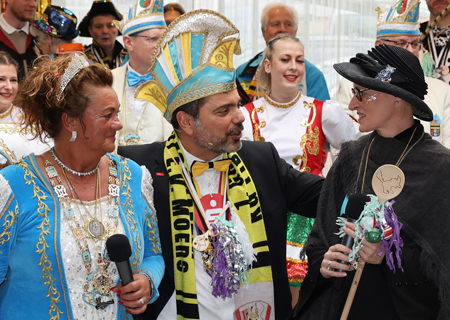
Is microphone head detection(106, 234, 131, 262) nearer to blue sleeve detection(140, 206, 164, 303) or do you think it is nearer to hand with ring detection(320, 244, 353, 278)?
blue sleeve detection(140, 206, 164, 303)

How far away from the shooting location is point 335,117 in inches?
165

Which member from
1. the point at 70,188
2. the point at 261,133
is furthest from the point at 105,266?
the point at 261,133

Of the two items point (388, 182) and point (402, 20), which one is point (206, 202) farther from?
point (402, 20)

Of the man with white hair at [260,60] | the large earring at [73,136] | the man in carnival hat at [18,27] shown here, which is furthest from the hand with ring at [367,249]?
the man in carnival hat at [18,27]

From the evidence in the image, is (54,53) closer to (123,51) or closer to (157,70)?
(123,51)

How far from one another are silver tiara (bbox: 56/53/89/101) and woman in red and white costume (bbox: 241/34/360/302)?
6.33 ft

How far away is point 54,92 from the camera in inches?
94.6

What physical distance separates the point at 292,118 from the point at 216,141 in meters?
1.47

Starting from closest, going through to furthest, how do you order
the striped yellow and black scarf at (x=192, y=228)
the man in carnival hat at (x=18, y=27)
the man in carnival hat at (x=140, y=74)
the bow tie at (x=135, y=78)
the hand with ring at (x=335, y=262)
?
1. the hand with ring at (x=335, y=262)
2. the striped yellow and black scarf at (x=192, y=228)
3. the man in carnival hat at (x=140, y=74)
4. the bow tie at (x=135, y=78)
5. the man in carnival hat at (x=18, y=27)

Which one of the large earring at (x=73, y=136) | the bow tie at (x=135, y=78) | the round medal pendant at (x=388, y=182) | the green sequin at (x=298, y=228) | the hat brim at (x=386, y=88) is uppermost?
the hat brim at (x=386, y=88)

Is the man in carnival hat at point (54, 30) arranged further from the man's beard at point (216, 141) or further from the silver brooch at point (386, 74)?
the silver brooch at point (386, 74)

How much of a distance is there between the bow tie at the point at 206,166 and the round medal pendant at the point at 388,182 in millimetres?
843

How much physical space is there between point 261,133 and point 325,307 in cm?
179

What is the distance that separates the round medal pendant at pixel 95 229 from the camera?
240 cm
